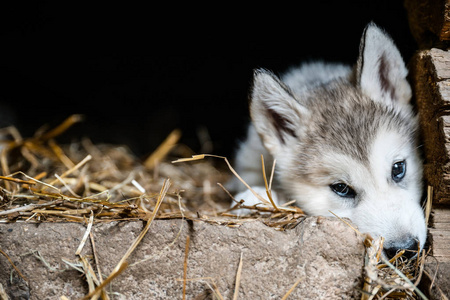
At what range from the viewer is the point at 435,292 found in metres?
1.79

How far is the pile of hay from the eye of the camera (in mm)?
1831

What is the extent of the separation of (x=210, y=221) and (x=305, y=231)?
46cm

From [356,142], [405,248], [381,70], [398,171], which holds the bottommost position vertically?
[405,248]

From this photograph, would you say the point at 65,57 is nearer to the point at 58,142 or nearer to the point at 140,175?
the point at 58,142

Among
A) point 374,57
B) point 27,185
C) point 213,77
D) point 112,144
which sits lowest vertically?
point 112,144

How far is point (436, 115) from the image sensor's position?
2.07m

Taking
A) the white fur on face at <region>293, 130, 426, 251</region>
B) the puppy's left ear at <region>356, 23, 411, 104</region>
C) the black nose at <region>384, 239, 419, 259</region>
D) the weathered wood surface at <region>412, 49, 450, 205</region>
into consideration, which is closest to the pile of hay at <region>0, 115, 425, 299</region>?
the black nose at <region>384, 239, 419, 259</region>

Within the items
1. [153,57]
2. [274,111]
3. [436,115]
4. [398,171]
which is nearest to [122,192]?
[274,111]

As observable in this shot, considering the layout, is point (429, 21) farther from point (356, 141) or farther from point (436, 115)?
point (356, 141)

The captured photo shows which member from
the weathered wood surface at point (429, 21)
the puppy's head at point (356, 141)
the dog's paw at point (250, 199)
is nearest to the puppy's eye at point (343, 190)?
the puppy's head at point (356, 141)

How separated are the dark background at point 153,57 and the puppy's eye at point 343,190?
1699 mm

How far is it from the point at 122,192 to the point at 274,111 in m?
1.15

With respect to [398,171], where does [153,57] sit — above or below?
above

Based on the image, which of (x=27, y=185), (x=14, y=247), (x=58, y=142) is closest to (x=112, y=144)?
(x=58, y=142)
